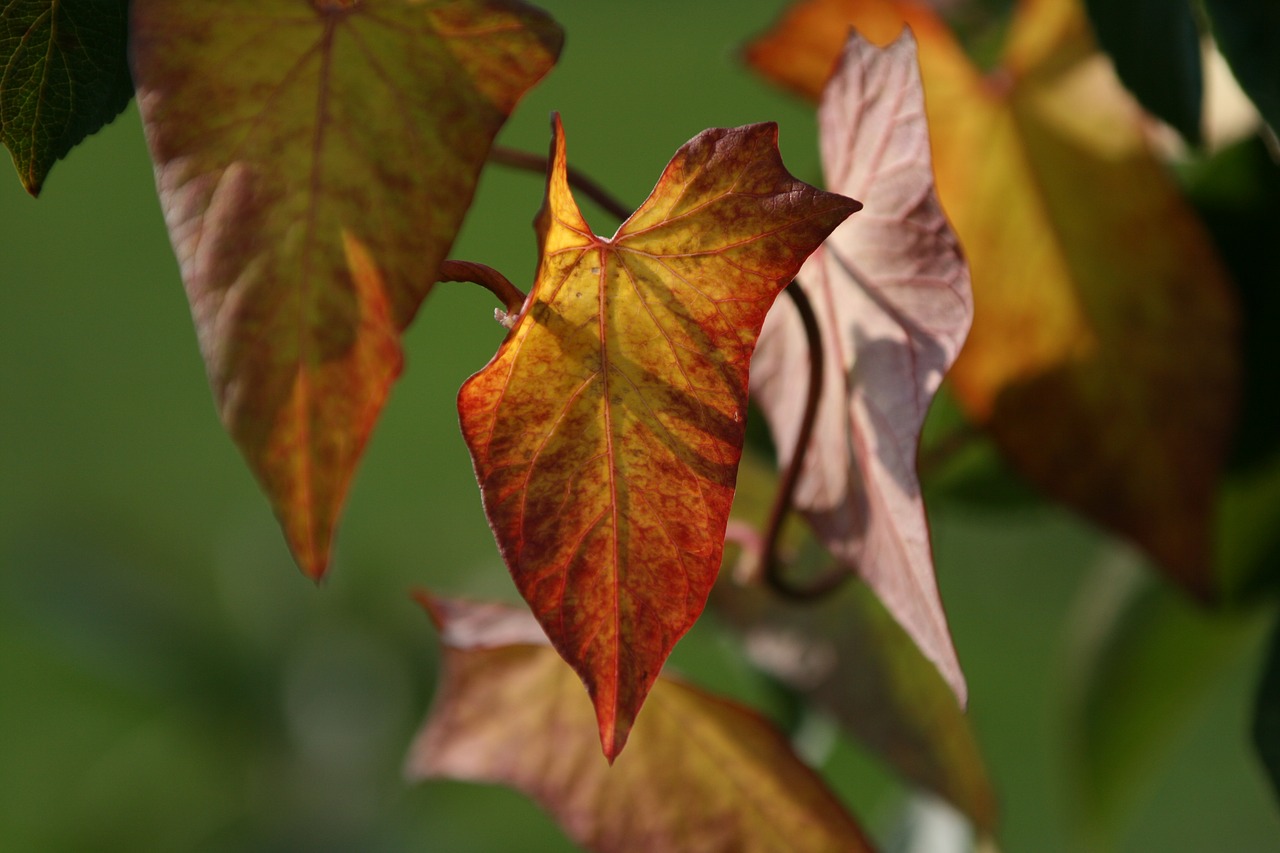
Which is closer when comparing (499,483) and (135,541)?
(499,483)

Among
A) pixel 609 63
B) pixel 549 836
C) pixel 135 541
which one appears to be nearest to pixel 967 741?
pixel 135 541

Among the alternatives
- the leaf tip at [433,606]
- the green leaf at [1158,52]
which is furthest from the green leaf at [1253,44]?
the leaf tip at [433,606]

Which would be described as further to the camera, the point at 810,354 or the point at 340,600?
the point at 340,600

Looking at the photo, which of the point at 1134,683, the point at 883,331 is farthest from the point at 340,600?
the point at 883,331

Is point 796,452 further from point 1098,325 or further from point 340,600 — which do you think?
point 340,600

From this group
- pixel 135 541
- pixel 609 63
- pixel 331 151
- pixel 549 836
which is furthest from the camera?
pixel 609 63

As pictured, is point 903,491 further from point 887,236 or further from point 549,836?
point 549,836

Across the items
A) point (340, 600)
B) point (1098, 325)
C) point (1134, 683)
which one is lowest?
point (340, 600)

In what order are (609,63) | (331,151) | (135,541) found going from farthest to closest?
(609,63) → (135,541) → (331,151)
